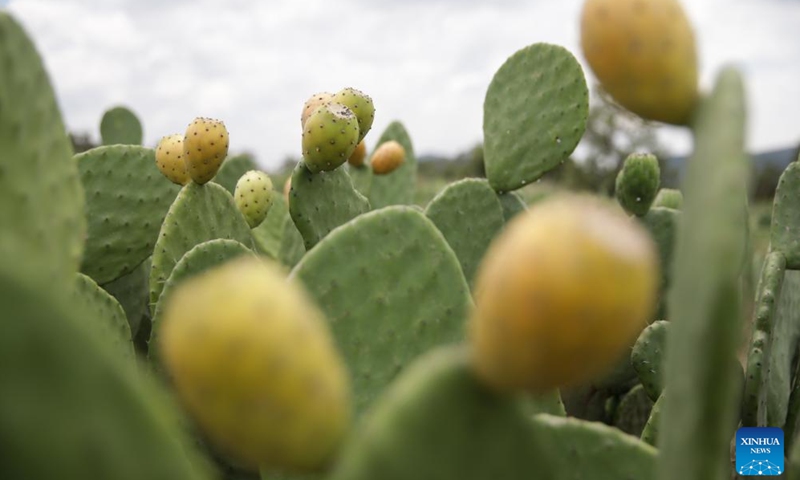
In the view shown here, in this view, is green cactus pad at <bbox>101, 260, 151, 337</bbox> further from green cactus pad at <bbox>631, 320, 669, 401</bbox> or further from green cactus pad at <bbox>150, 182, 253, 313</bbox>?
green cactus pad at <bbox>631, 320, 669, 401</bbox>

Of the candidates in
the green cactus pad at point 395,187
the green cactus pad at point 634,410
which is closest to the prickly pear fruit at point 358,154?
the green cactus pad at point 395,187

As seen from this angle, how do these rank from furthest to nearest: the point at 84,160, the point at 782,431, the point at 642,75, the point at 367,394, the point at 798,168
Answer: the point at 798,168 < the point at 84,160 < the point at 782,431 < the point at 367,394 < the point at 642,75

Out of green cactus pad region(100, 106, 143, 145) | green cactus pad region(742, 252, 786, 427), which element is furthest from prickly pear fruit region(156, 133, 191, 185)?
green cactus pad region(100, 106, 143, 145)

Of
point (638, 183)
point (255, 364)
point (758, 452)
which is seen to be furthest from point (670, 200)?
point (255, 364)

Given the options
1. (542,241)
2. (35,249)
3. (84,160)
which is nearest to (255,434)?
(542,241)

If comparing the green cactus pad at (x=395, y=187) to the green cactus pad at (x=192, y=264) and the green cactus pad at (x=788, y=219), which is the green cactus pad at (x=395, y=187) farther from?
the green cactus pad at (x=192, y=264)

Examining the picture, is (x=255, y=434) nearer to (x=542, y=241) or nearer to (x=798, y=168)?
(x=542, y=241)
